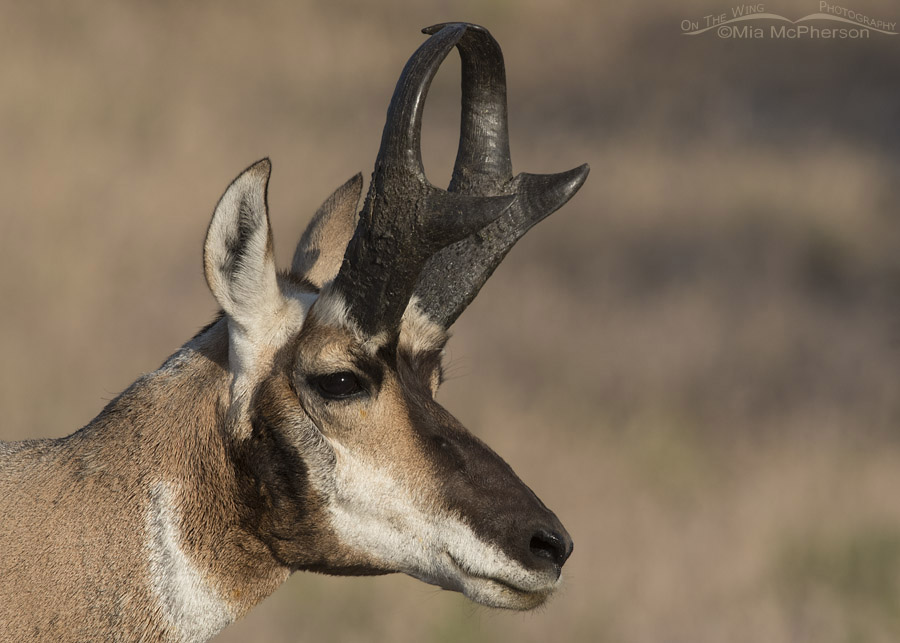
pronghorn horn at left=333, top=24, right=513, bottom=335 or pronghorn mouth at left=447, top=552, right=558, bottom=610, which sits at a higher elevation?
pronghorn horn at left=333, top=24, right=513, bottom=335

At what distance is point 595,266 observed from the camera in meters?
12.5

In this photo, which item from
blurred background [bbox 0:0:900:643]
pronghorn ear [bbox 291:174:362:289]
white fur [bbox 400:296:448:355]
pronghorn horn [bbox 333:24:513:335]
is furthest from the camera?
blurred background [bbox 0:0:900:643]

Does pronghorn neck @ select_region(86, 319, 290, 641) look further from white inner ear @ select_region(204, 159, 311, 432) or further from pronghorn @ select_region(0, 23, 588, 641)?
white inner ear @ select_region(204, 159, 311, 432)

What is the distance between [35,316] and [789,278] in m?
8.49

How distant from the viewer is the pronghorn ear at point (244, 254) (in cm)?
399

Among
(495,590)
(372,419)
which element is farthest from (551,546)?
(372,419)

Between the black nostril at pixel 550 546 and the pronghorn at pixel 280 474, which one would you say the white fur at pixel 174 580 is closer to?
the pronghorn at pixel 280 474

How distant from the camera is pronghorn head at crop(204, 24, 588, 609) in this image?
4.02 metres

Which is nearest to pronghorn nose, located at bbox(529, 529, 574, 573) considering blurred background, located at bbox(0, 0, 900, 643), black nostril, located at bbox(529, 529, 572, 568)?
black nostril, located at bbox(529, 529, 572, 568)

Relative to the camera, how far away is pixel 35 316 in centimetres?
1162

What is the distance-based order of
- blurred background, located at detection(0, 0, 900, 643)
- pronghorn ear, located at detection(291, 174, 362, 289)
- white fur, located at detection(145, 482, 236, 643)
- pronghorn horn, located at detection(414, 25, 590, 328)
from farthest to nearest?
blurred background, located at detection(0, 0, 900, 643) < pronghorn ear, located at detection(291, 174, 362, 289) < pronghorn horn, located at detection(414, 25, 590, 328) < white fur, located at detection(145, 482, 236, 643)

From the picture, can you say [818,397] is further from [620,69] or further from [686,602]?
[620,69]

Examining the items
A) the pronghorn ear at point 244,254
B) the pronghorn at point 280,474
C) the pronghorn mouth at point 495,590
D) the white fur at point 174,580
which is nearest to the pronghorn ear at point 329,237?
the pronghorn at point 280,474

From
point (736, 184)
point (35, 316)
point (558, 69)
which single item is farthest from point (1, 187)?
point (736, 184)
